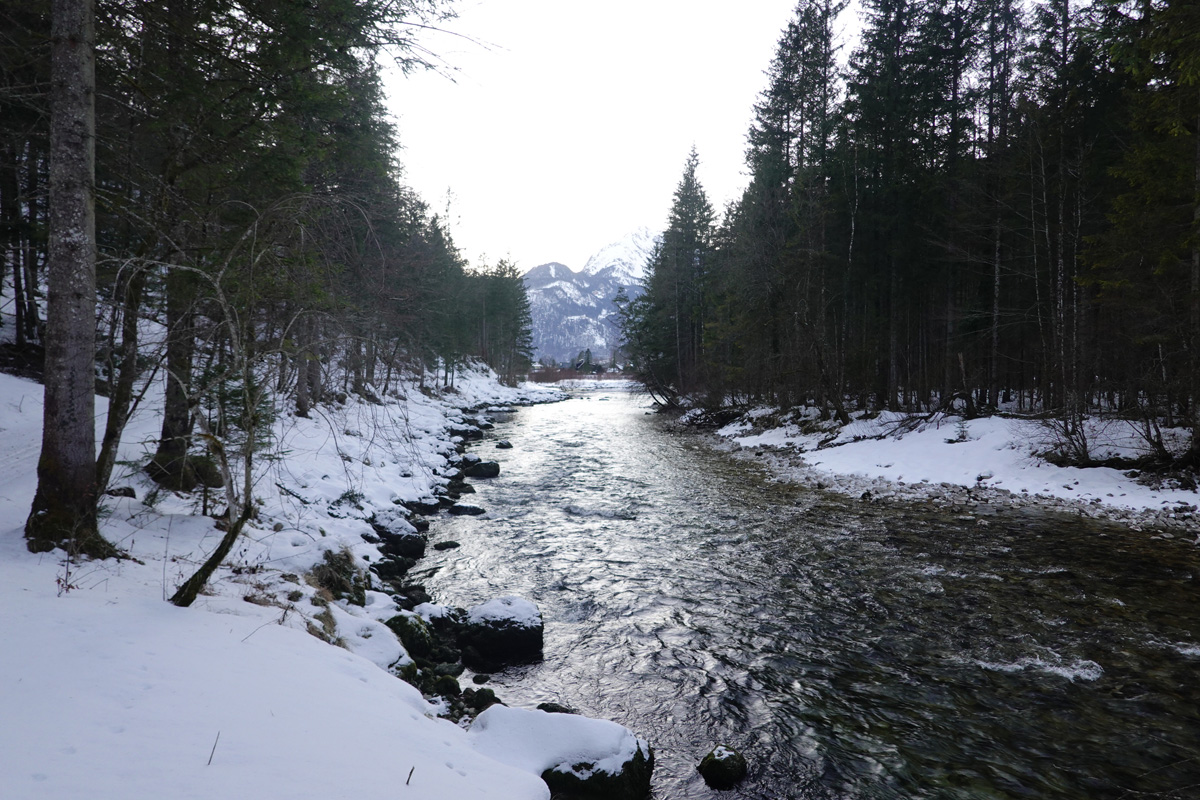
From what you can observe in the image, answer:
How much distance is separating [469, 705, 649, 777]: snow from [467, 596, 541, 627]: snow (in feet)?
7.12

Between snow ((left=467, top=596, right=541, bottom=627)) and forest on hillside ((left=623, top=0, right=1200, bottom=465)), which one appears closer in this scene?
snow ((left=467, top=596, right=541, bottom=627))

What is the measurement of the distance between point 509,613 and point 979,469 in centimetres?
1395

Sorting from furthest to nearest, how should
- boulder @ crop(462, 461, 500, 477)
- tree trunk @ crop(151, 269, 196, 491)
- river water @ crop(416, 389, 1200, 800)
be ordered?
boulder @ crop(462, 461, 500, 477) → tree trunk @ crop(151, 269, 196, 491) → river water @ crop(416, 389, 1200, 800)

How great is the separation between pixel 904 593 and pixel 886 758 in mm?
3992

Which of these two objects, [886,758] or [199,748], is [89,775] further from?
[886,758]

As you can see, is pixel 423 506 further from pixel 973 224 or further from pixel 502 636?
pixel 973 224

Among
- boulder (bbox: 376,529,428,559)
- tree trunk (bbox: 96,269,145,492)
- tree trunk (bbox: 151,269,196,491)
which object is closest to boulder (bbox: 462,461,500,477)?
boulder (bbox: 376,529,428,559)

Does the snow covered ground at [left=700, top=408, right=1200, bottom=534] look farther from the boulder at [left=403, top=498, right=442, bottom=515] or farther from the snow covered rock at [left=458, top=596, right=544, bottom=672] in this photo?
the snow covered rock at [left=458, top=596, right=544, bottom=672]

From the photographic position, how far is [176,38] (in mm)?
6852

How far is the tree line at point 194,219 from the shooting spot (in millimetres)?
5496

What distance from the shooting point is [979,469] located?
1516cm

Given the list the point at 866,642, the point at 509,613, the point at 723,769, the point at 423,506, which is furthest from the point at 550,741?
the point at 423,506

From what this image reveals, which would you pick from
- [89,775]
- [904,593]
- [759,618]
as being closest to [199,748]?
[89,775]

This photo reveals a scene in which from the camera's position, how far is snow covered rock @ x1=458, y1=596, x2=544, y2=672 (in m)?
6.93
